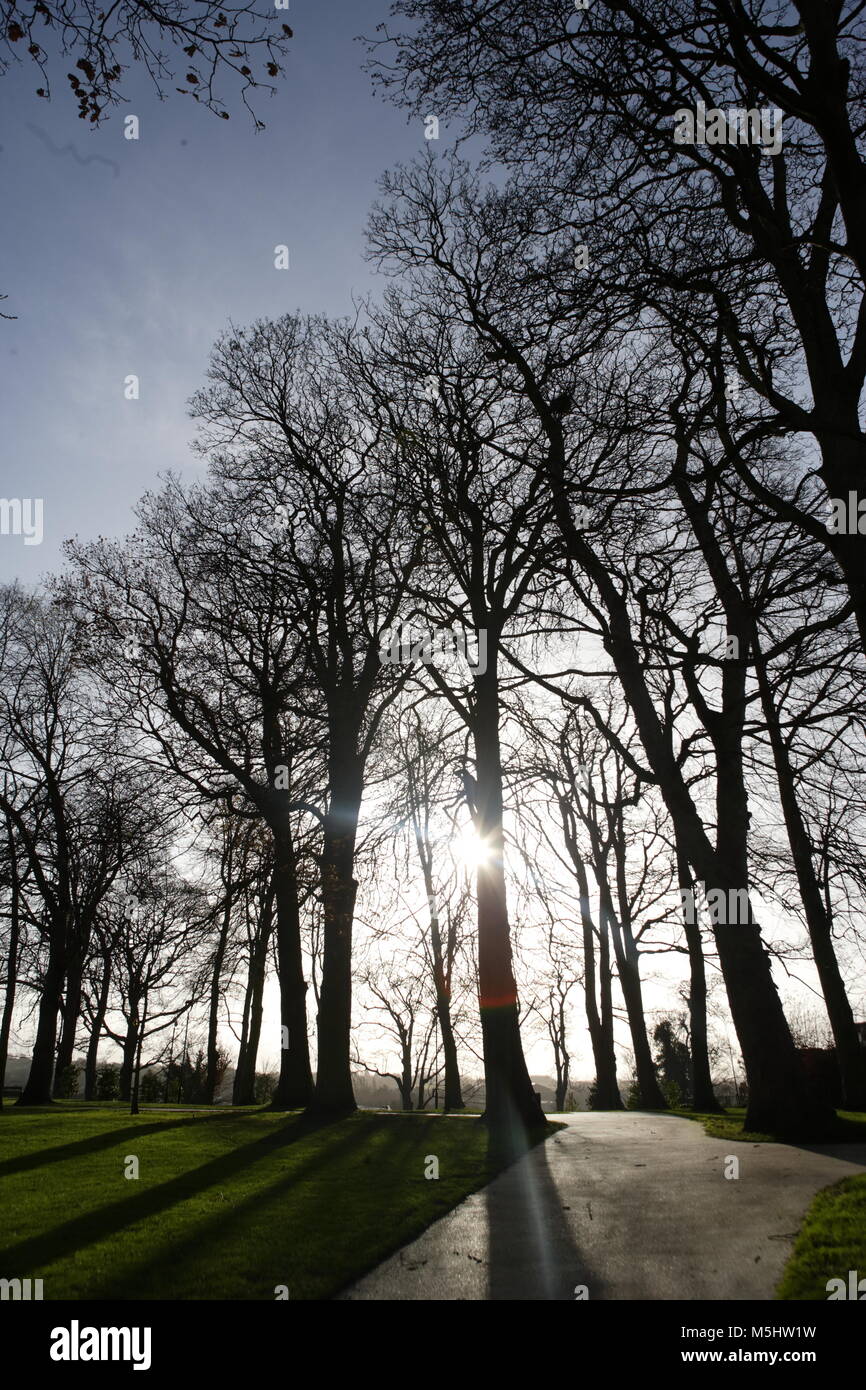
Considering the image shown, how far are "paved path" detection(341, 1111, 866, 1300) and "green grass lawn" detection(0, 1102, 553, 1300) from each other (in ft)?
1.28

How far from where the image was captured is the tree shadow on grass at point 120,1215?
5250mm

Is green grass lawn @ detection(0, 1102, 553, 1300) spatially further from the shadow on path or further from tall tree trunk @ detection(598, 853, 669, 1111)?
tall tree trunk @ detection(598, 853, 669, 1111)

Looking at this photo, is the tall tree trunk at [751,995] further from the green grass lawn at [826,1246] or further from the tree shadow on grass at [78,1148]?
the tree shadow on grass at [78,1148]

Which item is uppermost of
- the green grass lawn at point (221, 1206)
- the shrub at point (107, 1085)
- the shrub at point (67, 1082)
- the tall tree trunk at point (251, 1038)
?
the green grass lawn at point (221, 1206)

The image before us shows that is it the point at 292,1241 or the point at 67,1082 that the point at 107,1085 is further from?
the point at 292,1241

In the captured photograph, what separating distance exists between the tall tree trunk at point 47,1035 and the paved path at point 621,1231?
21.0 meters

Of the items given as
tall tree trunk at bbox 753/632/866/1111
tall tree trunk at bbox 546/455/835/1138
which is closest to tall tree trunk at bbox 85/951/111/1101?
tall tree trunk at bbox 753/632/866/1111

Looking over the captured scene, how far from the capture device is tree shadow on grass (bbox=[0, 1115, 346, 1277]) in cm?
525

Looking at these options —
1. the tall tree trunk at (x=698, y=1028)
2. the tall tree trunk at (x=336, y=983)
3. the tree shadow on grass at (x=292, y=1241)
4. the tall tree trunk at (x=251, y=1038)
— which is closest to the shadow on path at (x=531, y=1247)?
the tree shadow on grass at (x=292, y=1241)

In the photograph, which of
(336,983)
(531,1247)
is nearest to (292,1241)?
(531,1247)

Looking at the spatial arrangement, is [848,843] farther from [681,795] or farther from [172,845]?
[172,845]

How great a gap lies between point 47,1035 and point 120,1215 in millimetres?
23236
